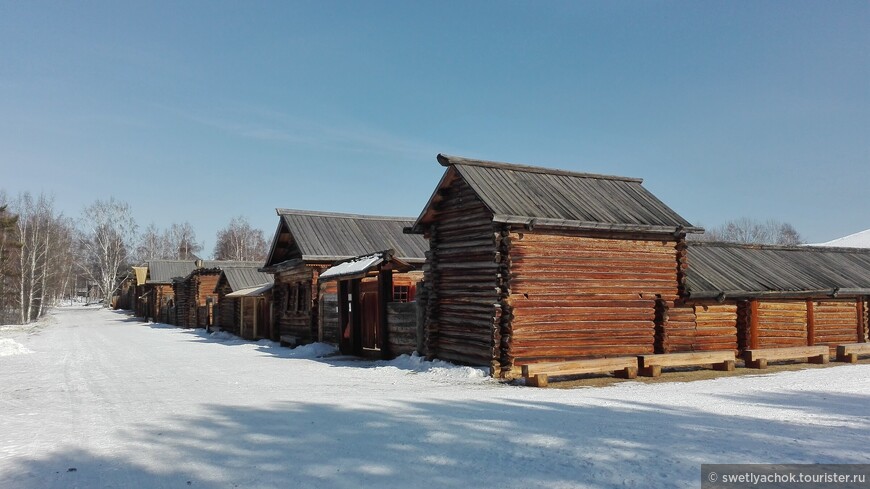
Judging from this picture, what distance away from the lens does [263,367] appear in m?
18.1

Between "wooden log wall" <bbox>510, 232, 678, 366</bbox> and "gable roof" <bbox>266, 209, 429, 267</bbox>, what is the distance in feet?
33.3

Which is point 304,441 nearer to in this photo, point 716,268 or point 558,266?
point 558,266

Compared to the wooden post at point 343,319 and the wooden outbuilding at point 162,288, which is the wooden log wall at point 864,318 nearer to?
the wooden post at point 343,319

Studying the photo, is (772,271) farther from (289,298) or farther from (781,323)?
(289,298)

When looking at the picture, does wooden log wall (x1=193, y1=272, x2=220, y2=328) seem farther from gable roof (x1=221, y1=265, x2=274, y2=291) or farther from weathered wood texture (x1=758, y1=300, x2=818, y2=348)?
weathered wood texture (x1=758, y1=300, x2=818, y2=348)

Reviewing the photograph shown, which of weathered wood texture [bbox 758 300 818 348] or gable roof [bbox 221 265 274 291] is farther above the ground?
gable roof [bbox 221 265 274 291]

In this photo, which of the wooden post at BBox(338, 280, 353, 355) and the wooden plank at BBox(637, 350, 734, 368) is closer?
the wooden plank at BBox(637, 350, 734, 368)

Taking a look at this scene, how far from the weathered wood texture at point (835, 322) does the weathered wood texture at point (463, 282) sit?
12.5 metres

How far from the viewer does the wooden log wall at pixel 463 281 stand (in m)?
15.3

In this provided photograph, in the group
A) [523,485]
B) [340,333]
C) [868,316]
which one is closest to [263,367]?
[340,333]

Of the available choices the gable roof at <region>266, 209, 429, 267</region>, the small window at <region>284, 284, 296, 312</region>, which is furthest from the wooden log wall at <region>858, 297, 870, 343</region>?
the small window at <region>284, 284, 296, 312</region>

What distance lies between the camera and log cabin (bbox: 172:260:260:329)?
137ft

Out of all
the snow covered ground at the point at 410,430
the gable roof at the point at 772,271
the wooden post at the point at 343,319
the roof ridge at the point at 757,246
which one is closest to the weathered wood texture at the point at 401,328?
the wooden post at the point at 343,319

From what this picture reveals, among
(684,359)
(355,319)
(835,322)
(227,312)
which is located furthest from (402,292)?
(227,312)
